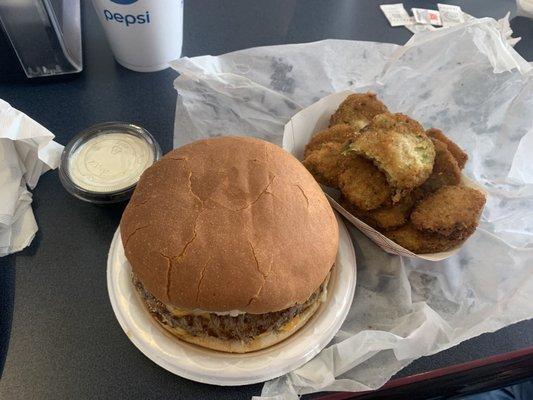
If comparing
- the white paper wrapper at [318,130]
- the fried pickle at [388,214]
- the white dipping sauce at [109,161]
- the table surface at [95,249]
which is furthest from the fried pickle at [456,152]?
the white dipping sauce at [109,161]

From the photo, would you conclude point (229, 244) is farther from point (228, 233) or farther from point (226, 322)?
point (226, 322)

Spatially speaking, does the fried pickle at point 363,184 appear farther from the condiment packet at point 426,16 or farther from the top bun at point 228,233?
the condiment packet at point 426,16

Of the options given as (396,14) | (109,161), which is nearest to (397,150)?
(109,161)

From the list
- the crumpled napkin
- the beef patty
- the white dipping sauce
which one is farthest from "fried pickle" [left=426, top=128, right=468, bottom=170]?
the crumpled napkin

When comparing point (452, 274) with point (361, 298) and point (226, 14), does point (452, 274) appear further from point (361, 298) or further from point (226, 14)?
point (226, 14)

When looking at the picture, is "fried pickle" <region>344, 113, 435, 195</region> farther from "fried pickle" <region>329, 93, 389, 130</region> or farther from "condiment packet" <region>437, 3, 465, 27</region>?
"condiment packet" <region>437, 3, 465, 27</region>

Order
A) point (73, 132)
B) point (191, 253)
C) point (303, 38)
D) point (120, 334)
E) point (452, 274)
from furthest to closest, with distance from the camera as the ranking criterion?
point (303, 38) → point (73, 132) → point (452, 274) → point (120, 334) → point (191, 253)

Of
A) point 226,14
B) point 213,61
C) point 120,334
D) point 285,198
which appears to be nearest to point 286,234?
point 285,198
